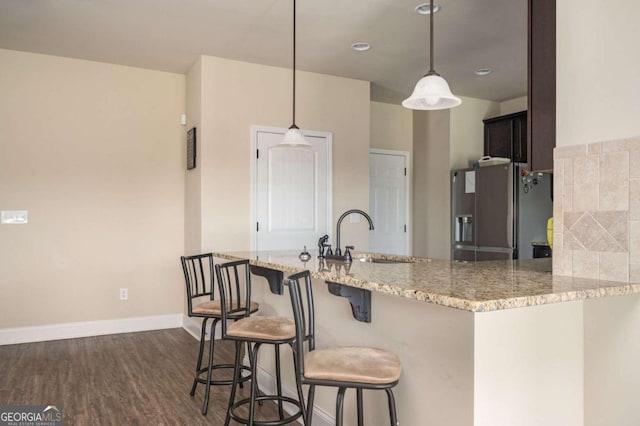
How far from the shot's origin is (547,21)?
2211 millimetres

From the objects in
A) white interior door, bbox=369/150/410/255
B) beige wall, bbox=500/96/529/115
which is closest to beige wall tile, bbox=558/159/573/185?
white interior door, bbox=369/150/410/255

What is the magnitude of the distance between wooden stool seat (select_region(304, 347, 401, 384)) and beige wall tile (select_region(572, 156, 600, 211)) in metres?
0.99

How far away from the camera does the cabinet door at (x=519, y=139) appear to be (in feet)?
18.1

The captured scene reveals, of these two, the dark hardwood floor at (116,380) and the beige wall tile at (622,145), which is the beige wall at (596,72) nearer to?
the beige wall tile at (622,145)

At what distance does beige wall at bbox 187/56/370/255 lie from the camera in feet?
15.0

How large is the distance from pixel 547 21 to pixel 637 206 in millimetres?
952

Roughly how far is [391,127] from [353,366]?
16.6ft

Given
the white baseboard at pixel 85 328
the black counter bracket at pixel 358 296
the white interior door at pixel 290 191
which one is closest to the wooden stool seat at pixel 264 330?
the black counter bracket at pixel 358 296

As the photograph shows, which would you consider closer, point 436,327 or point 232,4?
point 436,327

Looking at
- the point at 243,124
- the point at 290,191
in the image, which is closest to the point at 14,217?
the point at 243,124

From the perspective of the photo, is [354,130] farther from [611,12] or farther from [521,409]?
[521,409]

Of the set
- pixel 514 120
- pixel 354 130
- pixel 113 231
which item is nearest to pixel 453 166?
pixel 514 120

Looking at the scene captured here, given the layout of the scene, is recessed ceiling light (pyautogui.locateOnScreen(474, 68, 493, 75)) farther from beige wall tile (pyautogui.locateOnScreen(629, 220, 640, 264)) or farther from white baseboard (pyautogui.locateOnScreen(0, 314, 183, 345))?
white baseboard (pyautogui.locateOnScreen(0, 314, 183, 345))

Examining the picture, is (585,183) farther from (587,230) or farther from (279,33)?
(279,33)
